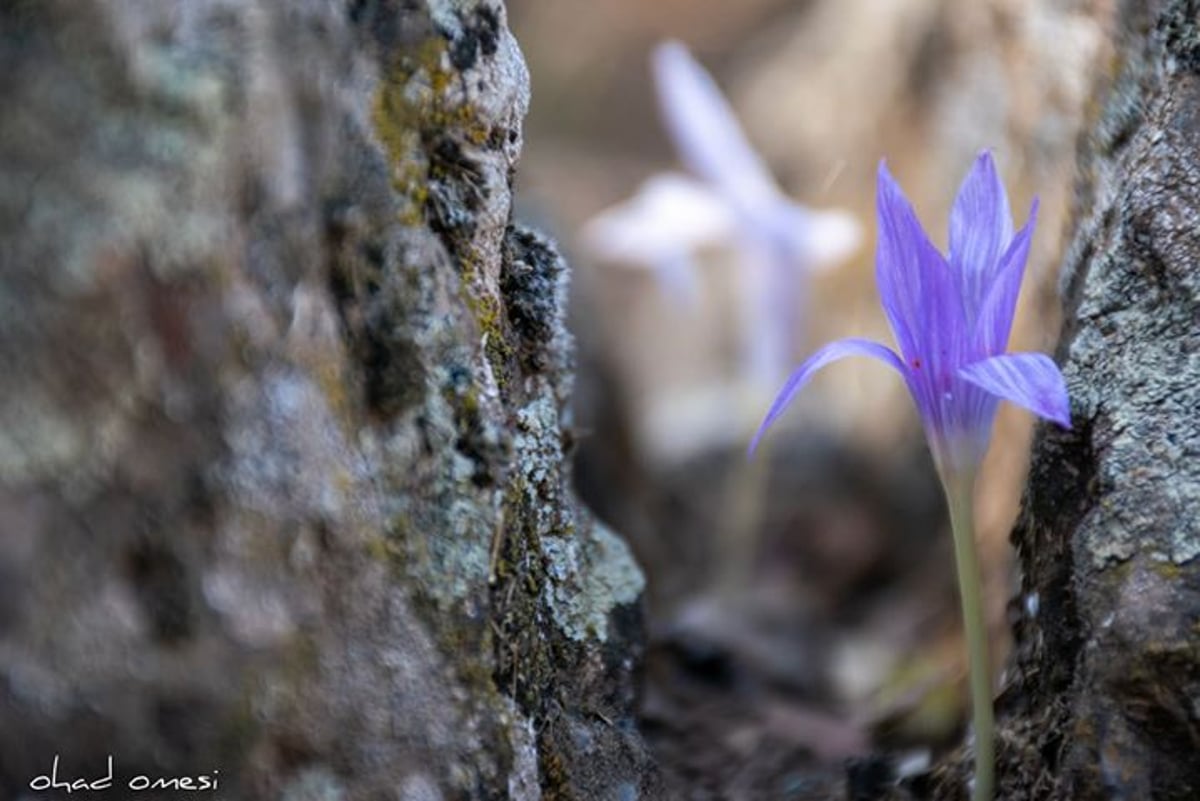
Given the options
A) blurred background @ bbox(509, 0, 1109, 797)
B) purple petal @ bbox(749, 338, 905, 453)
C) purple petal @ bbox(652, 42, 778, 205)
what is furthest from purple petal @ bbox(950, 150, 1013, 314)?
purple petal @ bbox(652, 42, 778, 205)

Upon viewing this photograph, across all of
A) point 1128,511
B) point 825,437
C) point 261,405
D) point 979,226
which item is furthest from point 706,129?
point 261,405

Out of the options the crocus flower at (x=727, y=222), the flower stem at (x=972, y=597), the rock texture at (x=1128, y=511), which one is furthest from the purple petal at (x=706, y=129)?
the flower stem at (x=972, y=597)

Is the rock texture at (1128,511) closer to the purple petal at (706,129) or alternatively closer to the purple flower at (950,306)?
the purple flower at (950,306)

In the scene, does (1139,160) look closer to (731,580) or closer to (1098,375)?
(1098,375)

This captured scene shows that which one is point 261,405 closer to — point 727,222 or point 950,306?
point 950,306

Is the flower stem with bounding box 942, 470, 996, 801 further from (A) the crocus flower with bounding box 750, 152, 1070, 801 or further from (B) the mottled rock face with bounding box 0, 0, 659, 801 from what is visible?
(B) the mottled rock face with bounding box 0, 0, 659, 801
